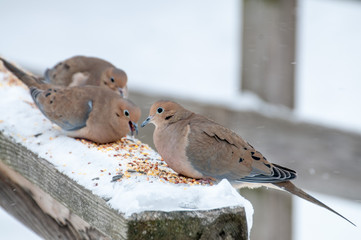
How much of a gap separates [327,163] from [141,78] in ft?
19.1

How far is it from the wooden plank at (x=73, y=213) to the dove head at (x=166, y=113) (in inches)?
24.4

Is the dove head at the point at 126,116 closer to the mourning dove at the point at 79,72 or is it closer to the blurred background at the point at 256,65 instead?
the blurred background at the point at 256,65

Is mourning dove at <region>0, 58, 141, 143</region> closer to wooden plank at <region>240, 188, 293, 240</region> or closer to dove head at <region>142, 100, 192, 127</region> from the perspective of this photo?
dove head at <region>142, 100, 192, 127</region>

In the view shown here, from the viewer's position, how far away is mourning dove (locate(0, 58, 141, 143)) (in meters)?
3.19

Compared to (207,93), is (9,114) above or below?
above

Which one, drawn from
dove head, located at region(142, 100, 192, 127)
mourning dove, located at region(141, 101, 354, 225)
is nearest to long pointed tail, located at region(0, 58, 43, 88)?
dove head, located at region(142, 100, 192, 127)

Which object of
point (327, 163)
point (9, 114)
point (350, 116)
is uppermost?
point (9, 114)

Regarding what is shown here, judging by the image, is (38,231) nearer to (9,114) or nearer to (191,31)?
(9,114)

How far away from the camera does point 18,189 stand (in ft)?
9.38

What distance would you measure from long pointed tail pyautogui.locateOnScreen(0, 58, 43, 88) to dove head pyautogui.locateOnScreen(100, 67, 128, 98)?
512 millimetres

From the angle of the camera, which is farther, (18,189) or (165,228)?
(18,189)

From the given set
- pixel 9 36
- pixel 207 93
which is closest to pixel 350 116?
pixel 207 93

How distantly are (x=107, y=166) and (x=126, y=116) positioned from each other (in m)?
0.99

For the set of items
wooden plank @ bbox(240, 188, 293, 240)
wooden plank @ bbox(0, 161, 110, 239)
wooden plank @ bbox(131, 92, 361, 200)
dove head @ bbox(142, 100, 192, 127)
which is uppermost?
dove head @ bbox(142, 100, 192, 127)
